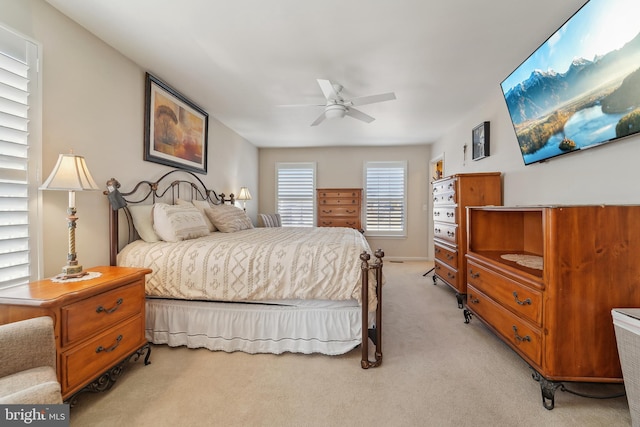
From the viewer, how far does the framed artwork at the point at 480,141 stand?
3467 millimetres

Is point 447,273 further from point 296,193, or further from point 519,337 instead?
point 296,193

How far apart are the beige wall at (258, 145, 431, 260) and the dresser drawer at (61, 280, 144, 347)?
4631mm

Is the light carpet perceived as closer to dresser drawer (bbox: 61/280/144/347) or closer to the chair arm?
dresser drawer (bbox: 61/280/144/347)

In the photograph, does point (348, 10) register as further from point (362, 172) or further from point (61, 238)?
point (362, 172)

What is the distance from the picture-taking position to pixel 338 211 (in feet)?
18.9

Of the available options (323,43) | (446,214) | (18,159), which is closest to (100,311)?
(18,159)

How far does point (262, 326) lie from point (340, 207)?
3.87 m

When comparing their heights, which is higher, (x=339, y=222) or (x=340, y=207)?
(x=340, y=207)

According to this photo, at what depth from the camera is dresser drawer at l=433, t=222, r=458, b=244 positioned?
3311mm

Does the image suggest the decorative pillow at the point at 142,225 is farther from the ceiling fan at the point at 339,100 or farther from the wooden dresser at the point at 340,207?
the wooden dresser at the point at 340,207

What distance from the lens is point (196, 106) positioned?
3643mm

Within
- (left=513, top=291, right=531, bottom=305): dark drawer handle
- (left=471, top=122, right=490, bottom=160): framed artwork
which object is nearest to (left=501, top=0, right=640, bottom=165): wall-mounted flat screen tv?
(left=471, top=122, right=490, bottom=160): framed artwork

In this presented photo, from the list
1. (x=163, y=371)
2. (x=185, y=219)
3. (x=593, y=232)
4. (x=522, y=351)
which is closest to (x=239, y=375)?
(x=163, y=371)

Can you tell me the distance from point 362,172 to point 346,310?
447 centimetres
